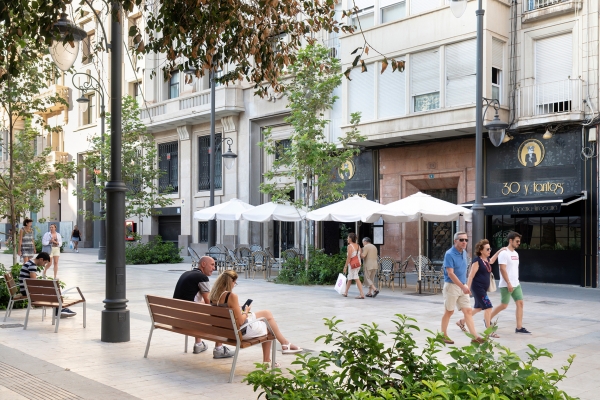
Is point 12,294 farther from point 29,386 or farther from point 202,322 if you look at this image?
point 202,322

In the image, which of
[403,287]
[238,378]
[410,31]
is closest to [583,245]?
[403,287]

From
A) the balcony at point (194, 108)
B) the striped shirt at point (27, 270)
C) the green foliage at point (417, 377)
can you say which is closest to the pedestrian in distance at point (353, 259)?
the striped shirt at point (27, 270)

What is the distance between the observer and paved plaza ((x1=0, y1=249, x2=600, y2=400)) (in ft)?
22.8

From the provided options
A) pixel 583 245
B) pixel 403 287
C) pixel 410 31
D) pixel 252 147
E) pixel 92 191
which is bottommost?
pixel 403 287

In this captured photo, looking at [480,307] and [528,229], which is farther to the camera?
[528,229]

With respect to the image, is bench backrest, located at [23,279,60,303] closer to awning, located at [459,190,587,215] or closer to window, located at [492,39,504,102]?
awning, located at [459,190,587,215]

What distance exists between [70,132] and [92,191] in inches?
787

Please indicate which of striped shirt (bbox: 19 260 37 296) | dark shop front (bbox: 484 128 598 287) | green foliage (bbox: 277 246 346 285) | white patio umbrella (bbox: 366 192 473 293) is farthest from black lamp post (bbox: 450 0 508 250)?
striped shirt (bbox: 19 260 37 296)

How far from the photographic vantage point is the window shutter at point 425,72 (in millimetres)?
22266

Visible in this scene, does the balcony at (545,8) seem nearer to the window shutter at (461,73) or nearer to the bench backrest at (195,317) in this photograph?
the window shutter at (461,73)

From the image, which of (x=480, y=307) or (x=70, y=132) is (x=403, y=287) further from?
(x=70, y=132)

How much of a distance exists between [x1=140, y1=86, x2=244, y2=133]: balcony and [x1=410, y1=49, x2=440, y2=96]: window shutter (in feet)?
37.1

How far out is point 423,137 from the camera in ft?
75.4

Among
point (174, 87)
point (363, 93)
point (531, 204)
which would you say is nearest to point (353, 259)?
point (531, 204)
